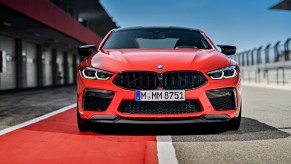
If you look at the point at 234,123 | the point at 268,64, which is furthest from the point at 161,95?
the point at 268,64

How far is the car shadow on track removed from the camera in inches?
179

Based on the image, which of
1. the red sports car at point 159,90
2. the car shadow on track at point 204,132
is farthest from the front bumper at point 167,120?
the car shadow on track at point 204,132

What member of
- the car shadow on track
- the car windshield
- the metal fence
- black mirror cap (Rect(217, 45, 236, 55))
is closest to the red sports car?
the car shadow on track

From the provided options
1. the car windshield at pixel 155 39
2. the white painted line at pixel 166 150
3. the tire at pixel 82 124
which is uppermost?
the car windshield at pixel 155 39

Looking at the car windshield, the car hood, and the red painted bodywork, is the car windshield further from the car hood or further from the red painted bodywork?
the red painted bodywork

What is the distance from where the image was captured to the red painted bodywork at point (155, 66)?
14.5ft

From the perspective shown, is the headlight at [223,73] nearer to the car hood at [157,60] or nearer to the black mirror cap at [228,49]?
the car hood at [157,60]

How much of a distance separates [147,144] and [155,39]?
7.42 feet

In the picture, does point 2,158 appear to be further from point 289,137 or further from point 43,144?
point 289,137

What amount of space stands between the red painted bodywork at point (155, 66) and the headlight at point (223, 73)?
42 mm

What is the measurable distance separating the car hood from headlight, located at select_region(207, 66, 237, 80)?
0.05 m

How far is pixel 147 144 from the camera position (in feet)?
13.7

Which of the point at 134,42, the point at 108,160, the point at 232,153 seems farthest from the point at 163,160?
the point at 134,42

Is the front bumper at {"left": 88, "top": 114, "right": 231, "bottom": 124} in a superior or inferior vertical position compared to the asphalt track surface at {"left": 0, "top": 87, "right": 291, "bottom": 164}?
superior
